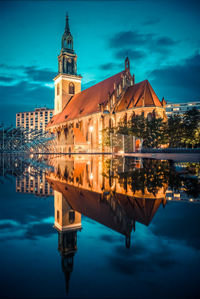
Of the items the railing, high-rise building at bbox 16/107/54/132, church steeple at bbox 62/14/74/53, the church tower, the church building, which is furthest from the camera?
high-rise building at bbox 16/107/54/132

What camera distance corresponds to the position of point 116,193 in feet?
14.0

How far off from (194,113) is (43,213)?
34634 millimetres

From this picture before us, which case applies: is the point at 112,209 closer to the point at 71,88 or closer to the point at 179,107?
the point at 71,88

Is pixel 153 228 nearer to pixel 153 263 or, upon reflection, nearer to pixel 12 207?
pixel 153 263

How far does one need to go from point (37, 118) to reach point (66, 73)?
318ft

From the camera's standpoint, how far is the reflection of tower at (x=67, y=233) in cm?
159

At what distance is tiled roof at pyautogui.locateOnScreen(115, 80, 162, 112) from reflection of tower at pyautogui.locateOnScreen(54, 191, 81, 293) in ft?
132

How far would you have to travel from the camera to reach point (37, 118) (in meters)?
154

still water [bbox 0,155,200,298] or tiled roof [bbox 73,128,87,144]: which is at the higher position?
tiled roof [bbox 73,128,87,144]

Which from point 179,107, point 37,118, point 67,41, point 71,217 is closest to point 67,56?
point 67,41

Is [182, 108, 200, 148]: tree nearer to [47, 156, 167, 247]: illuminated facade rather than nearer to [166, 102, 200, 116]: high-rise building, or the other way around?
[47, 156, 167, 247]: illuminated facade

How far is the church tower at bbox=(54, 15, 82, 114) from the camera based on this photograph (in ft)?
207

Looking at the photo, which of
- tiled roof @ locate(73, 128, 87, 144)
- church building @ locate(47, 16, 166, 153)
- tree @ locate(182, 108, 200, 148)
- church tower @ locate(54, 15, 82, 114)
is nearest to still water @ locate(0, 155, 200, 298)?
tree @ locate(182, 108, 200, 148)

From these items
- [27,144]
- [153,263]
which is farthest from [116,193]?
[27,144]
